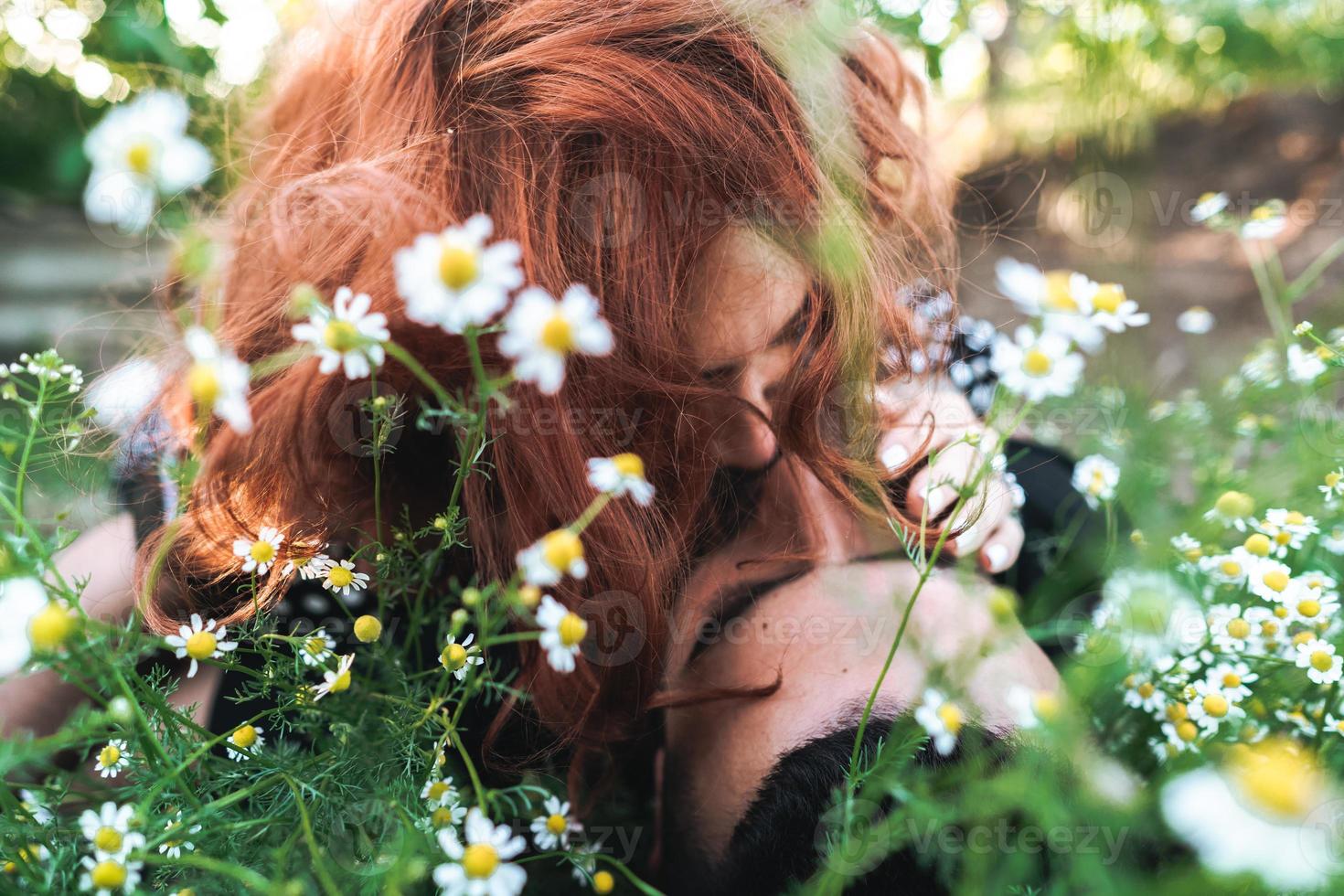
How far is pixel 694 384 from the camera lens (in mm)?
535

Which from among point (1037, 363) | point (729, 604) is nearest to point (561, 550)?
point (1037, 363)

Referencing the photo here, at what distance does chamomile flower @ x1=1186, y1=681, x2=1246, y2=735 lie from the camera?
0.49 metres

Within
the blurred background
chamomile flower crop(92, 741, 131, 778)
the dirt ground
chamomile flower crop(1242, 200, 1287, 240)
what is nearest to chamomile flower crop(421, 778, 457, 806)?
chamomile flower crop(92, 741, 131, 778)

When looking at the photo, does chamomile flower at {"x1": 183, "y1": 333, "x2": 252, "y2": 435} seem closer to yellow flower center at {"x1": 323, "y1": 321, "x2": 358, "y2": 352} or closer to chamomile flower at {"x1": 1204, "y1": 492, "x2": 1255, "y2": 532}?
yellow flower center at {"x1": 323, "y1": 321, "x2": 358, "y2": 352}

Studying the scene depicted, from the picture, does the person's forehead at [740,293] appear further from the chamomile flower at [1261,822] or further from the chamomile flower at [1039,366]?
the chamomile flower at [1261,822]

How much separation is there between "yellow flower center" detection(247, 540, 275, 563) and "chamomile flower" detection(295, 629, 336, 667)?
0.05m

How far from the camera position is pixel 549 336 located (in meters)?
0.31

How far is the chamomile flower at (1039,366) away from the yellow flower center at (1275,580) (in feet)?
0.91

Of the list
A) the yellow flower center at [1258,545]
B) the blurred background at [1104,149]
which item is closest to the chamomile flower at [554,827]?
the yellow flower center at [1258,545]

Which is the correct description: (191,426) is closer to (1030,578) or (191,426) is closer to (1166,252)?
(1030,578)

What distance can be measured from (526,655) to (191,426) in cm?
27

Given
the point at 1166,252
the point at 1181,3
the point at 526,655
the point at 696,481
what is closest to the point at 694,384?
the point at 696,481

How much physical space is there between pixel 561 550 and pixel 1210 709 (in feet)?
1.45

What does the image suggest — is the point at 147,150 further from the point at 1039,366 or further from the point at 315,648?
the point at 1039,366
